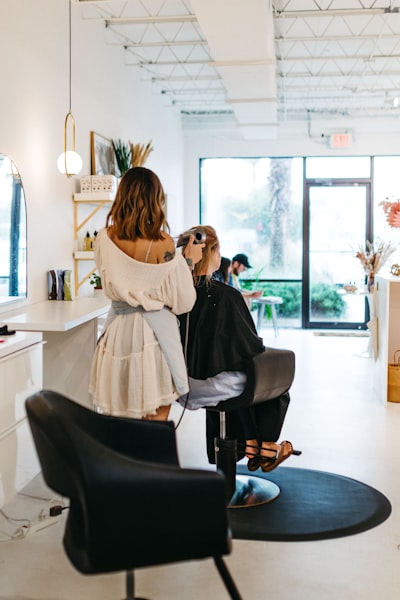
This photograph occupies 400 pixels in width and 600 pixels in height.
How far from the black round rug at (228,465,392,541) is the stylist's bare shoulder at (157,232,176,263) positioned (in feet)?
3.75

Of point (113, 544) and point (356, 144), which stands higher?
point (356, 144)

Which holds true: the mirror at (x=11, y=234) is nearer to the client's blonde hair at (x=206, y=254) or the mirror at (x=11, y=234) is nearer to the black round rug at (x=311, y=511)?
the client's blonde hair at (x=206, y=254)

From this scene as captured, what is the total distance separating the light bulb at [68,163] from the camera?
5.02 metres

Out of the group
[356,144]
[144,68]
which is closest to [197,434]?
[144,68]

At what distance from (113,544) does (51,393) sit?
0.46 m

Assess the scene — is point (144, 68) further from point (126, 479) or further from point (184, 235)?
point (126, 479)

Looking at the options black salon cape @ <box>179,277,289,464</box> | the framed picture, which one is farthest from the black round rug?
the framed picture

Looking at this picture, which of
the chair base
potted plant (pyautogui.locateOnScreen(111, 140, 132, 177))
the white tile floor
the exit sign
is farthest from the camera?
the exit sign

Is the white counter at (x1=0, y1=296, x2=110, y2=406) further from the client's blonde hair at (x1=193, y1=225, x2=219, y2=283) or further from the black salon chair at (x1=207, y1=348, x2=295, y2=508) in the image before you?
the black salon chair at (x1=207, y1=348, x2=295, y2=508)

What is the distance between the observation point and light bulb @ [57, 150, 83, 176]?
16.5 feet

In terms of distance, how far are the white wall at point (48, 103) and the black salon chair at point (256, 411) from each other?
78.4 inches

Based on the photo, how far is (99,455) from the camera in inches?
68.7

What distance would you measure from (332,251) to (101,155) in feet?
17.7

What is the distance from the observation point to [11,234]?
4234 mm
